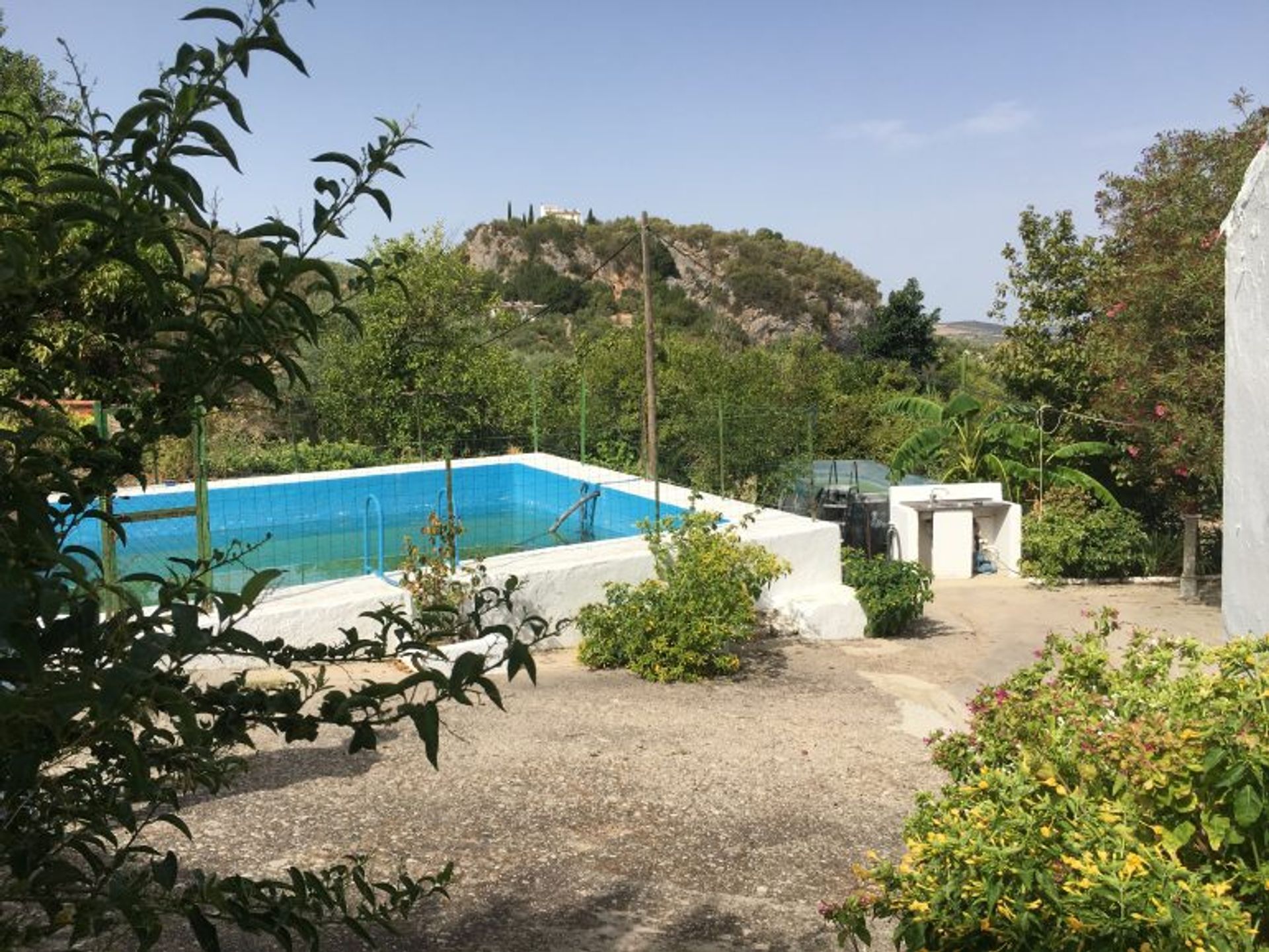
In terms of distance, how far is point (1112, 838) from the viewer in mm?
2926

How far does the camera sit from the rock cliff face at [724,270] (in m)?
54.3

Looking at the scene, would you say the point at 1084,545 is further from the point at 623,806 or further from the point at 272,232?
the point at 272,232

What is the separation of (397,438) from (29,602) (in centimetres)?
1742

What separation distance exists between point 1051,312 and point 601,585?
10867mm

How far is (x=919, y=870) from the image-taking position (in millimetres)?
3088

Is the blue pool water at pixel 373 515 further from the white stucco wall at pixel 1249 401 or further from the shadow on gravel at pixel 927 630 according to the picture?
the white stucco wall at pixel 1249 401

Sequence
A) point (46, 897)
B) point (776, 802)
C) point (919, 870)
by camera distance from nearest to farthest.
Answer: point (46, 897), point (919, 870), point (776, 802)

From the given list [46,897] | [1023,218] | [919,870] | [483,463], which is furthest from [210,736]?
[1023,218]

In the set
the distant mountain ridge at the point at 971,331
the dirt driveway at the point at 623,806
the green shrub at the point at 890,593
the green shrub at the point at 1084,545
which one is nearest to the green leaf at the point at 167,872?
the dirt driveway at the point at 623,806

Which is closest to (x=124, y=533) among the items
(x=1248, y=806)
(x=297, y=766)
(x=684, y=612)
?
(x=1248, y=806)

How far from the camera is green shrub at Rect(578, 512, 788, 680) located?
9.58 m

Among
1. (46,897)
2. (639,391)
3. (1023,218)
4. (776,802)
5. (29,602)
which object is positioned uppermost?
(1023,218)

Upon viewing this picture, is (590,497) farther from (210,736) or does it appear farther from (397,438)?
(210,736)

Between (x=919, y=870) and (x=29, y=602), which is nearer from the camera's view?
(x=29, y=602)
